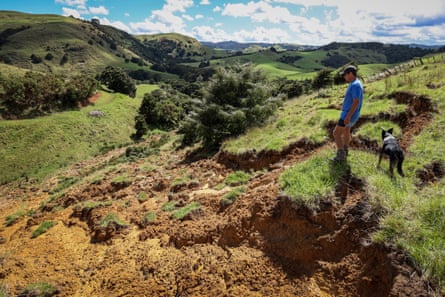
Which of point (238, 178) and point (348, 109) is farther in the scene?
point (238, 178)

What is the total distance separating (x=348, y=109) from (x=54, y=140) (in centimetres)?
3332

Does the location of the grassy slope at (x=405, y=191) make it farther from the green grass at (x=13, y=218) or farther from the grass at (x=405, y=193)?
the green grass at (x=13, y=218)

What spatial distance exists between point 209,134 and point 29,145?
25254mm

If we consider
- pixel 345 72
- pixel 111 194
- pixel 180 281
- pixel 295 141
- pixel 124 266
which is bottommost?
pixel 111 194

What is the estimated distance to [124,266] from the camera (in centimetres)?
626

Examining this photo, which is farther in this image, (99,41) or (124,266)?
(99,41)

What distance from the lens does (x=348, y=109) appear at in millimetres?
5711

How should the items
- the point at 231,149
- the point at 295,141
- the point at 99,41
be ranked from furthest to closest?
the point at 99,41 < the point at 231,149 < the point at 295,141

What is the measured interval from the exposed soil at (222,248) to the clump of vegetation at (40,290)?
17 centimetres

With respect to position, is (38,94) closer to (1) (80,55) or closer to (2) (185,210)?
(2) (185,210)

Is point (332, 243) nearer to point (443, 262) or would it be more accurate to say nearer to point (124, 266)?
point (443, 262)

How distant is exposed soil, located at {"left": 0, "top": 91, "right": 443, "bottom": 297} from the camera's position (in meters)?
3.96

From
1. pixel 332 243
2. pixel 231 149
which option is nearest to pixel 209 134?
pixel 231 149

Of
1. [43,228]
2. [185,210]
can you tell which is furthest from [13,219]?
[185,210]
